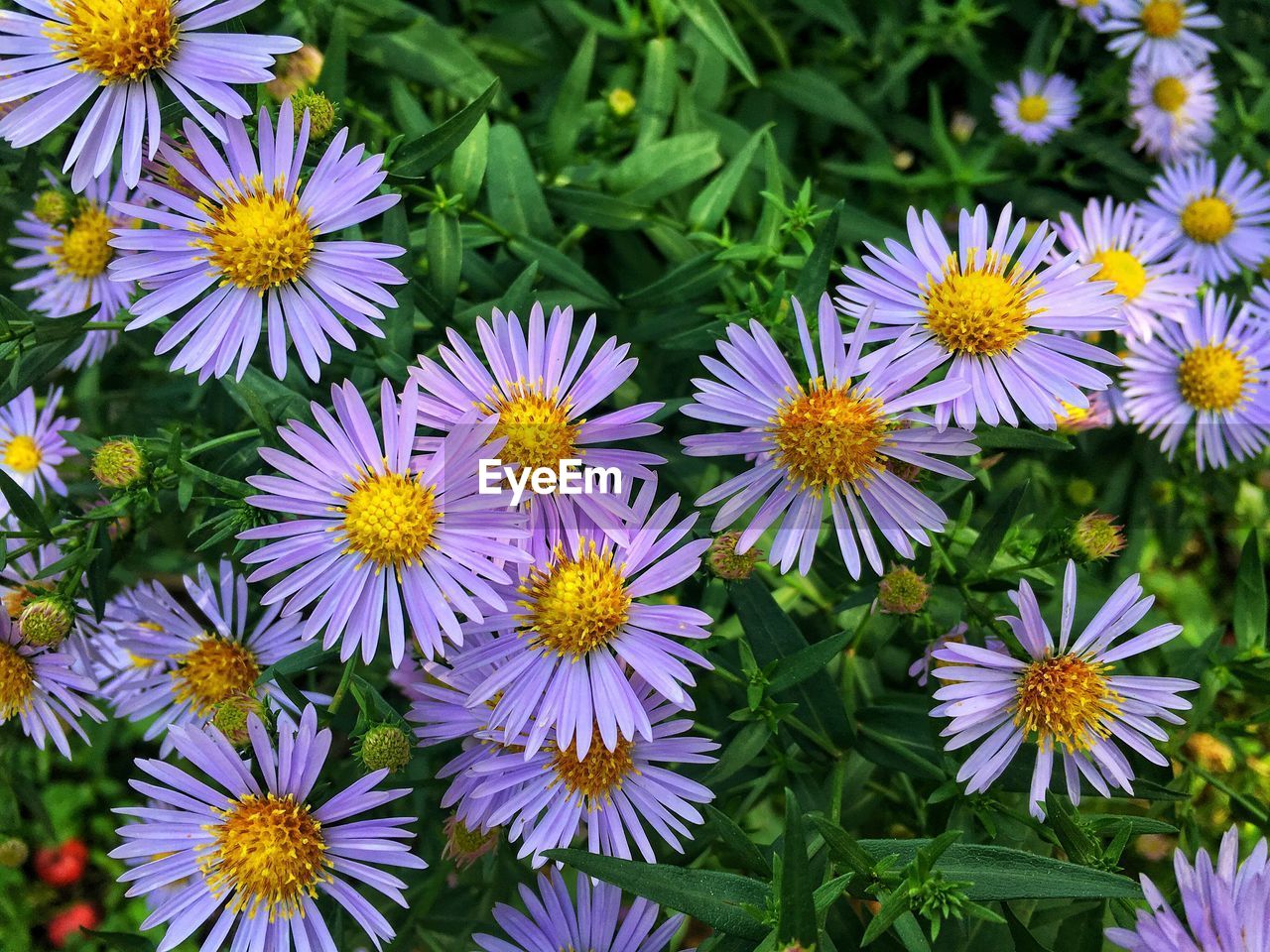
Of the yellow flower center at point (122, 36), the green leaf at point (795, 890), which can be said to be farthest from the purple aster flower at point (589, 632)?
the yellow flower center at point (122, 36)

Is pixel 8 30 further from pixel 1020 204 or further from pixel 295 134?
pixel 1020 204

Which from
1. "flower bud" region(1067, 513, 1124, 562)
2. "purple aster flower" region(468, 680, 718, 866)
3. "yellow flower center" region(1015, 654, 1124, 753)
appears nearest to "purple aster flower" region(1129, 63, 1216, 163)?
"flower bud" region(1067, 513, 1124, 562)

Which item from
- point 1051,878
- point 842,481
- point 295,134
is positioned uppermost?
point 295,134

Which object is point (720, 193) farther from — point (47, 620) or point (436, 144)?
point (47, 620)

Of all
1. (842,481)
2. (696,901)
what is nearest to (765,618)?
(842,481)

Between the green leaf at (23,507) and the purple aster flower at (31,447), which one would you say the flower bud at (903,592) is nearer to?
the green leaf at (23,507)

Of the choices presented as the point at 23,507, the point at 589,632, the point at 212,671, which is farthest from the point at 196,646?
the point at 589,632

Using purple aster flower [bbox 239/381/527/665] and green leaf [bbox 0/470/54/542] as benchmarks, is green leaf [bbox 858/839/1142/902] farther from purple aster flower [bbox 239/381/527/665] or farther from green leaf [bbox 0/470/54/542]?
green leaf [bbox 0/470/54/542]
